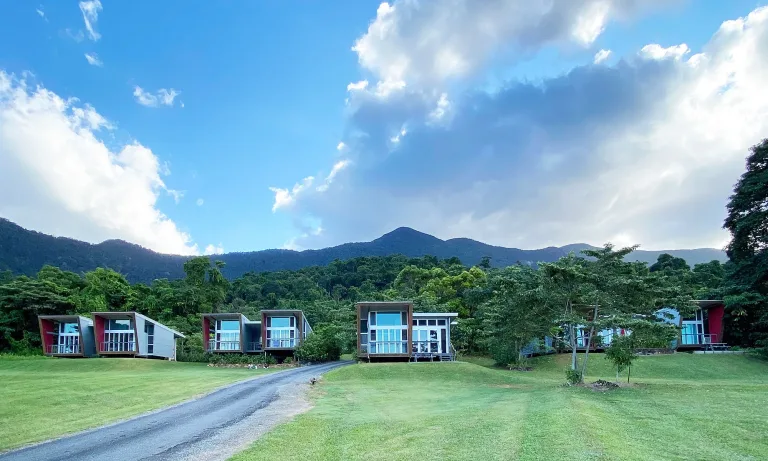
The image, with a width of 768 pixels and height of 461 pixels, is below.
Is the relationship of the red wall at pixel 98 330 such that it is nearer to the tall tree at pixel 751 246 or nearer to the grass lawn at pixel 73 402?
the grass lawn at pixel 73 402

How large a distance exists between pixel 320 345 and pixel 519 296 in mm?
23807

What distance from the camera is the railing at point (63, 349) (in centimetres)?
4678

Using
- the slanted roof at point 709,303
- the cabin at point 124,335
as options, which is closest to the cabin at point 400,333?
the cabin at point 124,335

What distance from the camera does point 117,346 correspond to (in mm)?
46188

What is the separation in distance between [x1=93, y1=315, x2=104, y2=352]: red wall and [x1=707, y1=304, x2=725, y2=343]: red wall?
52.5 m

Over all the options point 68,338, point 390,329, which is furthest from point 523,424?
point 68,338

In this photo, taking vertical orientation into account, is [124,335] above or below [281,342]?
above

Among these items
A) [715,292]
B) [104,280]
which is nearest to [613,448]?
[715,292]

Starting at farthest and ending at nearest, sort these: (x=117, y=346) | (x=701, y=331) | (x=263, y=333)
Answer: (x=263, y=333)
(x=117, y=346)
(x=701, y=331)

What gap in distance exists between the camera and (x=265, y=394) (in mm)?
21641

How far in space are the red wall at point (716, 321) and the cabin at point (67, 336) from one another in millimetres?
54390

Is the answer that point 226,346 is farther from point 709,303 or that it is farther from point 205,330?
point 709,303

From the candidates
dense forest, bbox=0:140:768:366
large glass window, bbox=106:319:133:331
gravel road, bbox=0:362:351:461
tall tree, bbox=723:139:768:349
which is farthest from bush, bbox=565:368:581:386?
large glass window, bbox=106:319:133:331

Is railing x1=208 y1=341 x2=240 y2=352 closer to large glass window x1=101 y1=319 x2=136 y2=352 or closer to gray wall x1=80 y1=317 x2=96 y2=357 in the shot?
large glass window x1=101 y1=319 x2=136 y2=352
